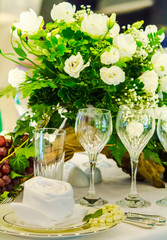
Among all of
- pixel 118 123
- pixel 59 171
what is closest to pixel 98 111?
pixel 118 123

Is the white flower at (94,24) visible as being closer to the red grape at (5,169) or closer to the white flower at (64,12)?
the white flower at (64,12)

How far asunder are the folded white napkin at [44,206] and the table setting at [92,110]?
65mm

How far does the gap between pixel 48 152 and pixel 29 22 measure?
51cm

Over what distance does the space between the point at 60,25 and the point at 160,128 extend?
0.44 metres

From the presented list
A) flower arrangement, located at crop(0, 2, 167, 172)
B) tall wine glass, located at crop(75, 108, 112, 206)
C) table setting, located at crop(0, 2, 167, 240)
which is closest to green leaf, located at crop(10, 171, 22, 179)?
table setting, located at crop(0, 2, 167, 240)

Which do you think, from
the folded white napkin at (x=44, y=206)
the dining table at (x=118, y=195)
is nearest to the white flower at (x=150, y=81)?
the dining table at (x=118, y=195)

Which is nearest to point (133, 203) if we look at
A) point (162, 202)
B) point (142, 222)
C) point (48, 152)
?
point (162, 202)

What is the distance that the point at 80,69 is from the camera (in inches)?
50.4

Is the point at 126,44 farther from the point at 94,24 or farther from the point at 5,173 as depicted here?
the point at 5,173

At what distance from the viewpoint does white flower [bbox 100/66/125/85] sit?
128 cm

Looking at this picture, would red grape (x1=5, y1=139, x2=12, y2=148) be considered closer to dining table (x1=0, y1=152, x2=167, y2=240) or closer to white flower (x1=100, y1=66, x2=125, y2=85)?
dining table (x1=0, y1=152, x2=167, y2=240)

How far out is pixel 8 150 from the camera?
130 centimetres

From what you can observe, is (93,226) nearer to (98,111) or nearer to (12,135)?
→ (98,111)

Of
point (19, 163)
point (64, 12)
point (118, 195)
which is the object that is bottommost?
point (118, 195)
